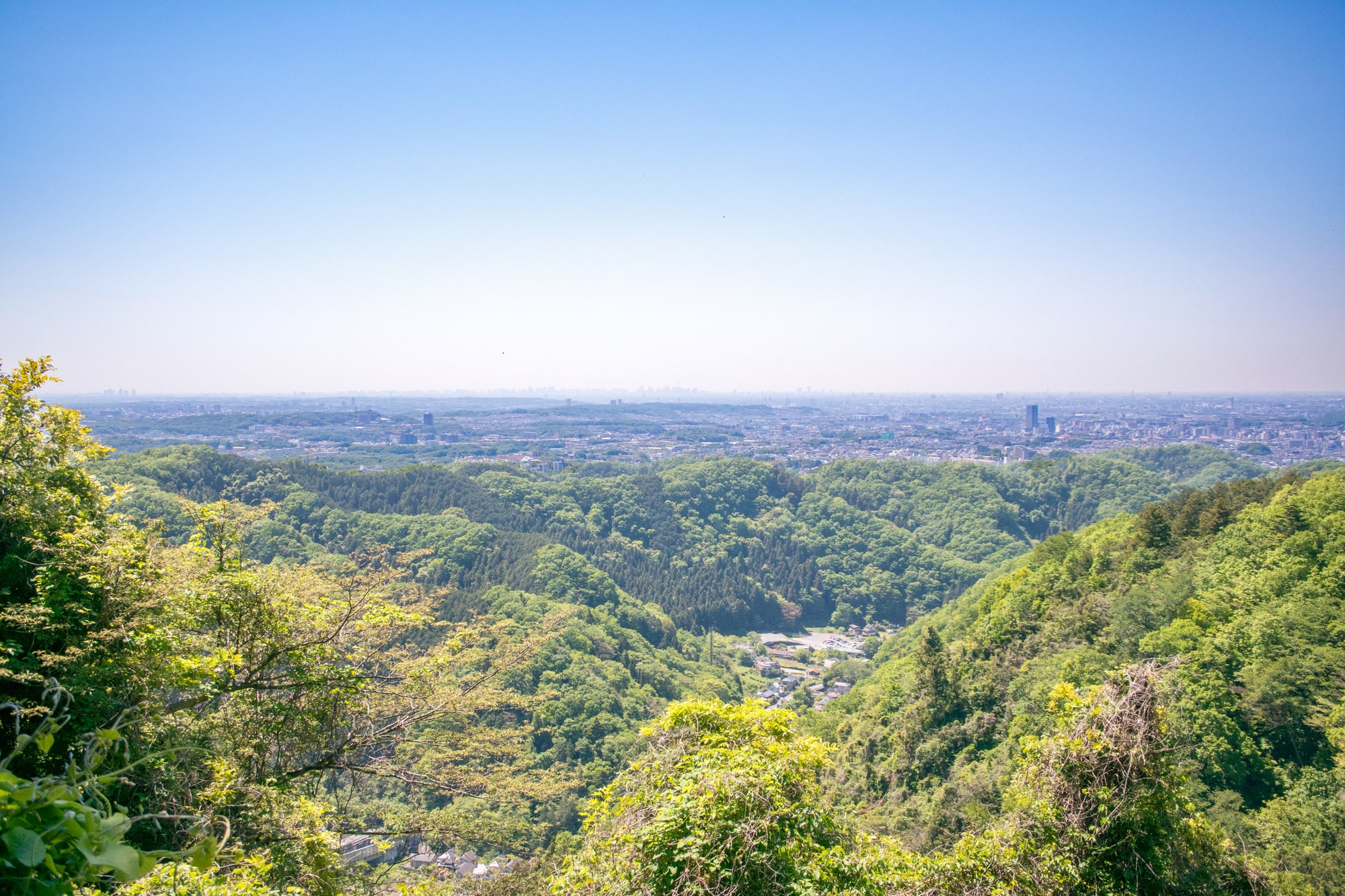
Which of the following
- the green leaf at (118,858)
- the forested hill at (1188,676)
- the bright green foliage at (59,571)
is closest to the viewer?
the green leaf at (118,858)

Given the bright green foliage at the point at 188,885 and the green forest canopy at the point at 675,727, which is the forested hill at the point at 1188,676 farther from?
the bright green foliage at the point at 188,885

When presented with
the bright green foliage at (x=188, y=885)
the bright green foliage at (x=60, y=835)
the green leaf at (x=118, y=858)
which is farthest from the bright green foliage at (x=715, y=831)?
the green leaf at (x=118, y=858)

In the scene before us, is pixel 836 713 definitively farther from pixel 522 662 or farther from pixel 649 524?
pixel 649 524

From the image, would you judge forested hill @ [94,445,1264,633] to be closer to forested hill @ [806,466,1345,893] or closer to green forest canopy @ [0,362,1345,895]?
green forest canopy @ [0,362,1345,895]

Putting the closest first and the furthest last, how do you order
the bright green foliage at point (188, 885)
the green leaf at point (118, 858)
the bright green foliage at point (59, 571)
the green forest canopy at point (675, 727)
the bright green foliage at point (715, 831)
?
1. the green leaf at point (118, 858)
2. the bright green foliage at point (188, 885)
3. the bright green foliage at point (715, 831)
4. the green forest canopy at point (675, 727)
5. the bright green foliage at point (59, 571)

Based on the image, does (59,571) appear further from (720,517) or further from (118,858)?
(720,517)

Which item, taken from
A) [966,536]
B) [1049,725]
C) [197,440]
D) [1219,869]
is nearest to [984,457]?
[966,536]

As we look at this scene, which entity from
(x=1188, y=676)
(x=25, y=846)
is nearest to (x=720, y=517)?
(x=1188, y=676)
